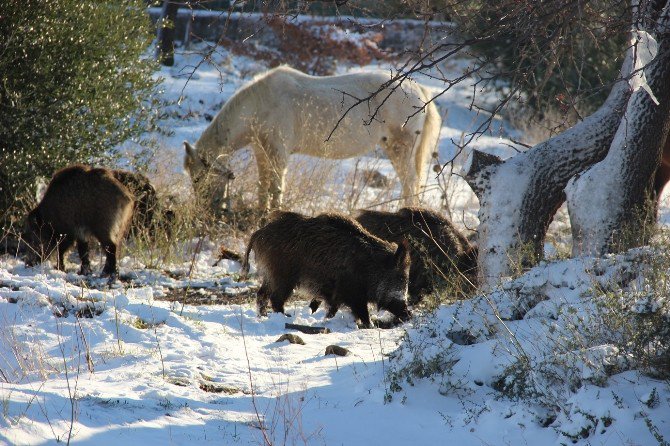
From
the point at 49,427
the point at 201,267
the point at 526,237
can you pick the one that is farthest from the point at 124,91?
the point at 49,427

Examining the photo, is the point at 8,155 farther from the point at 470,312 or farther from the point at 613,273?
the point at 613,273

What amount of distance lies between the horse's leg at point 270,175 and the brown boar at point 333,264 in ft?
12.4

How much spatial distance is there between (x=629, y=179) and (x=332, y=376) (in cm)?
290

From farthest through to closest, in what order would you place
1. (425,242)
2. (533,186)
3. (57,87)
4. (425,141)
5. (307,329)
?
(425,141)
(57,87)
(425,242)
(533,186)
(307,329)

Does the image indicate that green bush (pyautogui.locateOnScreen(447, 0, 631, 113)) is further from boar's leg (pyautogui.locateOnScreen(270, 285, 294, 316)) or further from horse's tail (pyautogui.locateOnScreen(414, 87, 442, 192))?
horse's tail (pyautogui.locateOnScreen(414, 87, 442, 192))

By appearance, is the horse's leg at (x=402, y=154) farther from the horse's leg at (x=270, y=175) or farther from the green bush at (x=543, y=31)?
the green bush at (x=543, y=31)

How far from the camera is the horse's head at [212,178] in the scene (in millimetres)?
10953

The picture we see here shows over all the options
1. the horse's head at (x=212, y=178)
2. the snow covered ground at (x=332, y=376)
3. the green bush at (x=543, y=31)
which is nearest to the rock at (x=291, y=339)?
the snow covered ground at (x=332, y=376)

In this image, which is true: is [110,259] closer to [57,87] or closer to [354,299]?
[57,87]

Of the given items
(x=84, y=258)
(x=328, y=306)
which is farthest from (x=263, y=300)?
(x=84, y=258)

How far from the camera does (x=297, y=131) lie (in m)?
12.3

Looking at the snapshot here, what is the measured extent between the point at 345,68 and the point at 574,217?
20.0 m

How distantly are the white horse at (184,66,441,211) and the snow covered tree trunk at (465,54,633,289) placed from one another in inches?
166

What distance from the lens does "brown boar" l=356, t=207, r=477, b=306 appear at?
7.85 metres
